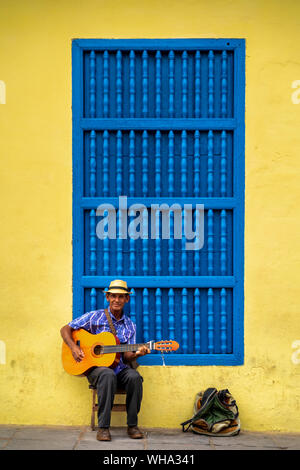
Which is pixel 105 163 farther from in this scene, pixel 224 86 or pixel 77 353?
pixel 77 353

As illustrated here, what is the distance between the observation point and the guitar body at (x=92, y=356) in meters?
4.37

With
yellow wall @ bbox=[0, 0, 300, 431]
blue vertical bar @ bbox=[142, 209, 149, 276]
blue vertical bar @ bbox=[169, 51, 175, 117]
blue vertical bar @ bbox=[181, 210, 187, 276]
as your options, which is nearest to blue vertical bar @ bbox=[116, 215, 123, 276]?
blue vertical bar @ bbox=[142, 209, 149, 276]

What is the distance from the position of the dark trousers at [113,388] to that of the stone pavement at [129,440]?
0.58 feet

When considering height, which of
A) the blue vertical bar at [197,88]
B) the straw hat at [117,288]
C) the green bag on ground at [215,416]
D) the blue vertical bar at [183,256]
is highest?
the blue vertical bar at [197,88]

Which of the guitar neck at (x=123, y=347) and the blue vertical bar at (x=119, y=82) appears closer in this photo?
the guitar neck at (x=123, y=347)

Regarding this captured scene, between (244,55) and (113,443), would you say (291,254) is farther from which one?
(113,443)

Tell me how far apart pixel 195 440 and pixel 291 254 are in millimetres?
1661

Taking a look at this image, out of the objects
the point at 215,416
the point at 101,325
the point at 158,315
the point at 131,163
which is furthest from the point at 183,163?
the point at 215,416

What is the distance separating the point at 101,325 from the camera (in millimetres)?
4500

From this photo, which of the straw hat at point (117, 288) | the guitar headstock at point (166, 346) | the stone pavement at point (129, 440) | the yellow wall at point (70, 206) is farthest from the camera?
the yellow wall at point (70, 206)

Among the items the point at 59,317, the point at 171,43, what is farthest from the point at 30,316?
the point at 171,43

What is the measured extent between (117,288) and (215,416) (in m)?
1.27

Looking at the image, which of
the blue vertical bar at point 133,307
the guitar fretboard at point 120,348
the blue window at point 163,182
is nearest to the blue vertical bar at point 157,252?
the blue window at point 163,182

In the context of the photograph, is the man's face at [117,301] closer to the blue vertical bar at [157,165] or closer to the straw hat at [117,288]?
the straw hat at [117,288]
